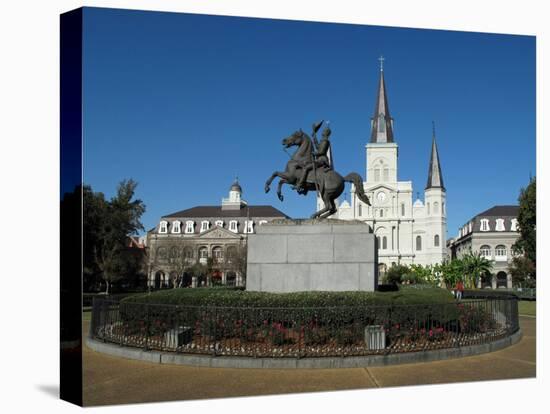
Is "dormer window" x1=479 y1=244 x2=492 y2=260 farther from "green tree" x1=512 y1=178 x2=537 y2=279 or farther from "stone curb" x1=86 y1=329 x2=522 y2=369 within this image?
"stone curb" x1=86 y1=329 x2=522 y2=369

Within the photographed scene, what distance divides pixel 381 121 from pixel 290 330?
4004 inches

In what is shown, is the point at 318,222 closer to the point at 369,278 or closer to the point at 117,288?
the point at 369,278

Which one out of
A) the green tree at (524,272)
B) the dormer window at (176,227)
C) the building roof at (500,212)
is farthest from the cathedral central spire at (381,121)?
the green tree at (524,272)

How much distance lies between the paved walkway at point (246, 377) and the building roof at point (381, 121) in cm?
10003

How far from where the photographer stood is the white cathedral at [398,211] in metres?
104

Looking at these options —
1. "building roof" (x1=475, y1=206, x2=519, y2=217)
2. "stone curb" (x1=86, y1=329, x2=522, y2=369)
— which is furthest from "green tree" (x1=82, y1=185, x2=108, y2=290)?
"building roof" (x1=475, y1=206, x2=519, y2=217)

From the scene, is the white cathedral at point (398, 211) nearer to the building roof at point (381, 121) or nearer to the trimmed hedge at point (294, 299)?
the building roof at point (381, 121)

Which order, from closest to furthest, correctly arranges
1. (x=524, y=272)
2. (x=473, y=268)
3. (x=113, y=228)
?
1. (x=113, y=228)
2. (x=524, y=272)
3. (x=473, y=268)

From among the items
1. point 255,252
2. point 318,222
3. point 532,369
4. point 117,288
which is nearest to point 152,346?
point 255,252

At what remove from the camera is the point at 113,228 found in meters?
41.1

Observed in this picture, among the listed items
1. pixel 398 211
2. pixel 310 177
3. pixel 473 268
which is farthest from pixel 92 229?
pixel 398 211

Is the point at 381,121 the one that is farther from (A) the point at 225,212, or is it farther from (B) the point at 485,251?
(A) the point at 225,212

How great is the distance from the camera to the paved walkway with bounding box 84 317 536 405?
30.5 ft

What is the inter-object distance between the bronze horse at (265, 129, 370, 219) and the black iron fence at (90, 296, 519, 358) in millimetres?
4282
